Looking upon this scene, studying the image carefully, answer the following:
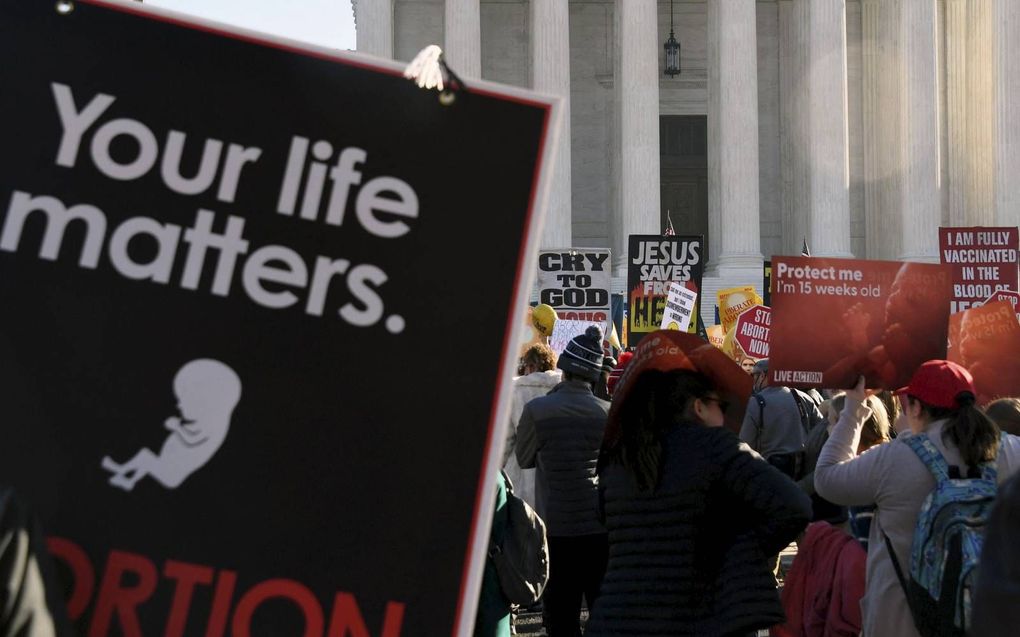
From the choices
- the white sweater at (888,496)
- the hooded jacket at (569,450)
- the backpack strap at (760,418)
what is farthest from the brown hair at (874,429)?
the backpack strap at (760,418)

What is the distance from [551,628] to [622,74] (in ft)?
104

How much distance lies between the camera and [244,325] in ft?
7.62

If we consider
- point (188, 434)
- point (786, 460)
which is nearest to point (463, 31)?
point (786, 460)

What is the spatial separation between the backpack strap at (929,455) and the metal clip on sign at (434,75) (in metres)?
3.48

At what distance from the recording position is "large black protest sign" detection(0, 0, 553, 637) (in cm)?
223

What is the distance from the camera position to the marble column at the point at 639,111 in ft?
125

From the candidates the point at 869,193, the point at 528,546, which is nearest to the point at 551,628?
the point at 528,546

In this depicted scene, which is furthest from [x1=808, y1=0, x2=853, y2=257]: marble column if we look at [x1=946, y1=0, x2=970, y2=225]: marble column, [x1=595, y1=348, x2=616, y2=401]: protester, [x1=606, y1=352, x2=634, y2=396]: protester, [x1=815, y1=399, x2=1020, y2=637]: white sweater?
[x1=815, y1=399, x2=1020, y2=637]: white sweater

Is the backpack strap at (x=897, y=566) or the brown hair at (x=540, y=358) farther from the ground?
the brown hair at (x=540, y=358)

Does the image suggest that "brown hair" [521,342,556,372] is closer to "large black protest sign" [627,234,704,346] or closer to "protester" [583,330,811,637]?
"protester" [583,330,811,637]

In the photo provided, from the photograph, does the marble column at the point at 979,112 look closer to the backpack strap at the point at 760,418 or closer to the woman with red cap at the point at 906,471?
the backpack strap at the point at 760,418

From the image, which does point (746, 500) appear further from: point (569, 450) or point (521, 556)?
point (569, 450)

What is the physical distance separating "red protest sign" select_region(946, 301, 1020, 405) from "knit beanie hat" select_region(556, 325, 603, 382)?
2694 millimetres

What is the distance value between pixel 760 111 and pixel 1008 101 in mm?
6931
